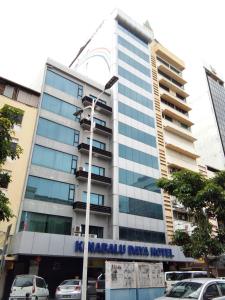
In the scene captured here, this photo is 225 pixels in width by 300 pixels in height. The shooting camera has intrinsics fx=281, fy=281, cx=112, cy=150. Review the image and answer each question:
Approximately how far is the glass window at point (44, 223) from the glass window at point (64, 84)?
46.9 feet

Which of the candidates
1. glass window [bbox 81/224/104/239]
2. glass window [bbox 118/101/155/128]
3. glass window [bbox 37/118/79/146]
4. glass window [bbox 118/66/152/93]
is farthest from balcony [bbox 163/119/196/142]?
glass window [bbox 81/224/104/239]

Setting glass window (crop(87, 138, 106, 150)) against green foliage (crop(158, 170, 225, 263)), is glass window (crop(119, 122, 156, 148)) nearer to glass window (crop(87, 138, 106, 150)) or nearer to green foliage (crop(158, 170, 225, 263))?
glass window (crop(87, 138, 106, 150))

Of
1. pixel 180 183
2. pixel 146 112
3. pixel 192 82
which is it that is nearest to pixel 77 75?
pixel 146 112

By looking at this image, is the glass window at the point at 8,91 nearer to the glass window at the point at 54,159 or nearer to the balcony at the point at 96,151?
the glass window at the point at 54,159

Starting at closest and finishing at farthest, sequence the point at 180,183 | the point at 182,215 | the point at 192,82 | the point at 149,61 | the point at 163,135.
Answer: the point at 180,183
the point at 182,215
the point at 163,135
the point at 149,61
the point at 192,82

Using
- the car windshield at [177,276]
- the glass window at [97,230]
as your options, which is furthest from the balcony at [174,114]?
the car windshield at [177,276]

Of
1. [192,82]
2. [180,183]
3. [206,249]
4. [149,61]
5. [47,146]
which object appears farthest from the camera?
[192,82]

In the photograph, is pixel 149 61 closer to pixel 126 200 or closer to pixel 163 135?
pixel 163 135

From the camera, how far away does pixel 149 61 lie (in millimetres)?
42875

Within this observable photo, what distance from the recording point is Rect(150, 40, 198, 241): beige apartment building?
34294 mm

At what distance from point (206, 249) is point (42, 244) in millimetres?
11738

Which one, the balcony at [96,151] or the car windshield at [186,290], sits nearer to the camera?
the car windshield at [186,290]

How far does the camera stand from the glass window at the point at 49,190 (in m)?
24.6

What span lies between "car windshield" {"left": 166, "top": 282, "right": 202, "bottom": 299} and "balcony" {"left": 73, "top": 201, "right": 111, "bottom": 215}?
55.1 feet
